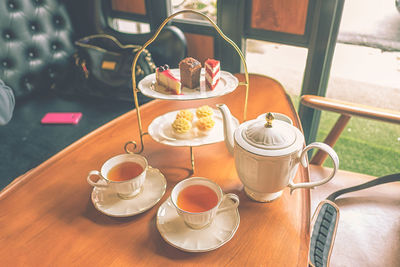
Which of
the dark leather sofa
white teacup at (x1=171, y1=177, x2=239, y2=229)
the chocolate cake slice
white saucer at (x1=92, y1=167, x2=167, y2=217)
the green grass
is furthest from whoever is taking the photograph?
the green grass

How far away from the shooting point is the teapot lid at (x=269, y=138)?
698 mm

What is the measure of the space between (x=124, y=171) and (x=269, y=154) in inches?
15.6

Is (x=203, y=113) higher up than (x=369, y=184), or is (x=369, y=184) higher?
(x=203, y=113)

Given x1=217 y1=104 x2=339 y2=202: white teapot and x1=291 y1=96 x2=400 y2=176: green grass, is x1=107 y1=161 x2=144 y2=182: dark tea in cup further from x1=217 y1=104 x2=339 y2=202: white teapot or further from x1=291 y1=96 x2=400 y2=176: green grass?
x1=291 y1=96 x2=400 y2=176: green grass

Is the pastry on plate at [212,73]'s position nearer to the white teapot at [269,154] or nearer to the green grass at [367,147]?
the white teapot at [269,154]

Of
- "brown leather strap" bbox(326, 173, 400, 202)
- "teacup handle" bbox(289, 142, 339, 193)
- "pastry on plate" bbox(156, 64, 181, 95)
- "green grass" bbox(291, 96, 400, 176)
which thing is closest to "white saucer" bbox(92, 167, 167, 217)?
"pastry on plate" bbox(156, 64, 181, 95)

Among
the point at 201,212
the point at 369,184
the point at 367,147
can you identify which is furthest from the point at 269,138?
the point at 367,147

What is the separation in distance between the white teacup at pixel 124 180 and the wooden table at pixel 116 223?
0.07 metres

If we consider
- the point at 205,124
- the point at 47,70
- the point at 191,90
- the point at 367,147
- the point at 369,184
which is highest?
the point at 191,90

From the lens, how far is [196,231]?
727mm

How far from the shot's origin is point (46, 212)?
0.81m

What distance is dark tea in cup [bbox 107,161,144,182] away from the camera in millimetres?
812

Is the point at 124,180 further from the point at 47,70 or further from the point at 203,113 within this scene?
the point at 47,70

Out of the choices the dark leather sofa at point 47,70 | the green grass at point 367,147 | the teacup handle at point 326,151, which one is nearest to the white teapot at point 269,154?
the teacup handle at point 326,151
